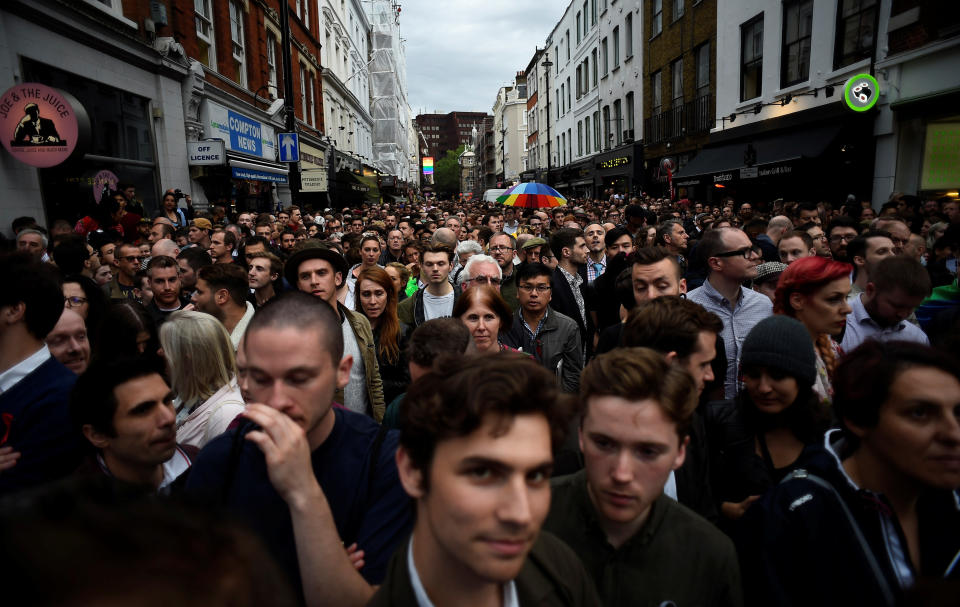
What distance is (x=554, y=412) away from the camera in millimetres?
1360

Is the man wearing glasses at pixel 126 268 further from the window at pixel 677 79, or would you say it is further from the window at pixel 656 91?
the window at pixel 656 91

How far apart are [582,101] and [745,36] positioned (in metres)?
19.2

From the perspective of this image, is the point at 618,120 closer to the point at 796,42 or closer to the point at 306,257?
the point at 796,42

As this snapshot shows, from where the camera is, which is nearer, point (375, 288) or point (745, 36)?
point (375, 288)

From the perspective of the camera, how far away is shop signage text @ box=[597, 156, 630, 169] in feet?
86.0

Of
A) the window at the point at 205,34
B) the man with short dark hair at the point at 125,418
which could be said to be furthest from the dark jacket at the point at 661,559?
the window at the point at 205,34

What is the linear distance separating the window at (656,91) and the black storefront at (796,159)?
6.32 m

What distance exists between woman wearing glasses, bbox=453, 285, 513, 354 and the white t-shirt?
A: 1.30 metres

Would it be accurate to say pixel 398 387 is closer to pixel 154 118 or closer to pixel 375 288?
pixel 375 288

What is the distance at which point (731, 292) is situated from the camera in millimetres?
4188

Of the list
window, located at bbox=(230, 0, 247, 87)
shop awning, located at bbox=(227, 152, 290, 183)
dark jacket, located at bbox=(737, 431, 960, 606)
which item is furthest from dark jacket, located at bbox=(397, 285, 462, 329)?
window, located at bbox=(230, 0, 247, 87)

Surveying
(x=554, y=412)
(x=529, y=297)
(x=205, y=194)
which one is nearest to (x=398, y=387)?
(x=529, y=297)

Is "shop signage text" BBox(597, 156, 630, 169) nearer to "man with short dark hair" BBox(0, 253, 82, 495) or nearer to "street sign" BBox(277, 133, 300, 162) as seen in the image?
"street sign" BBox(277, 133, 300, 162)

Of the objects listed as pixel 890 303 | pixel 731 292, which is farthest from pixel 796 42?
pixel 890 303
